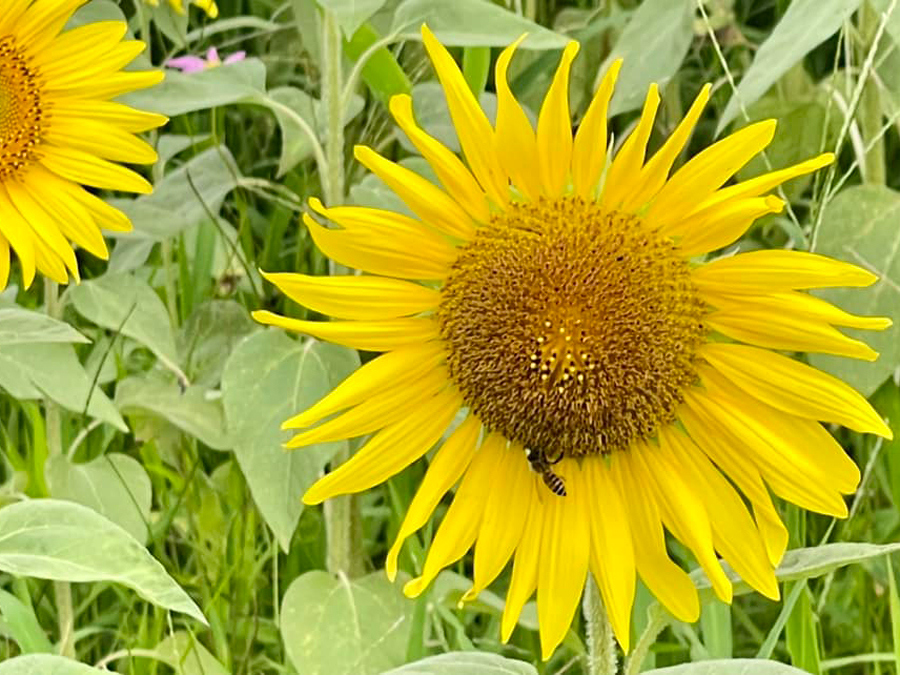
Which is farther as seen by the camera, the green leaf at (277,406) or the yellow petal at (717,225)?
the green leaf at (277,406)

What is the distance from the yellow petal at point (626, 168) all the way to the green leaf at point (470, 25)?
0.31 m

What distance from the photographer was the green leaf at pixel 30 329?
43.9 inches

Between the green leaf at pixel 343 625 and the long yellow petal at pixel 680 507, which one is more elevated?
the long yellow petal at pixel 680 507

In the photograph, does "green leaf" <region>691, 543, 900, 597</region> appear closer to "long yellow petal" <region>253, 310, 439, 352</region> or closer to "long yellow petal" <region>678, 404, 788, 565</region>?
"long yellow petal" <region>678, 404, 788, 565</region>

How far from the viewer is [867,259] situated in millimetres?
1230

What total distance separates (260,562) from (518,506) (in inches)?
18.6

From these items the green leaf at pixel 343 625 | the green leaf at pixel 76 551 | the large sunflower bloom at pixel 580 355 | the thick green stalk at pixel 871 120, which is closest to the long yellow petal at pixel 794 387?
the large sunflower bloom at pixel 580 355

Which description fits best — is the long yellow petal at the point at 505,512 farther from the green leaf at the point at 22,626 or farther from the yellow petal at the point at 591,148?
the green leaf at the point at 22,626

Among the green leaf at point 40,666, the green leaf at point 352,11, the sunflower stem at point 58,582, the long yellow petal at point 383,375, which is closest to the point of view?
the green leaf at point 40,666

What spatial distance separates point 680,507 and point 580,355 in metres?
0.11

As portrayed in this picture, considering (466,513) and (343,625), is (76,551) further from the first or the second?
(343,625)

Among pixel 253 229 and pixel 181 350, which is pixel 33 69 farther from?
pixel 253 229

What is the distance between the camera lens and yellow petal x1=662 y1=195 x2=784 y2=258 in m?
0.79

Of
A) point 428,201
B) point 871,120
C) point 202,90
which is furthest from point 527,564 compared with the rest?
point 871,120
